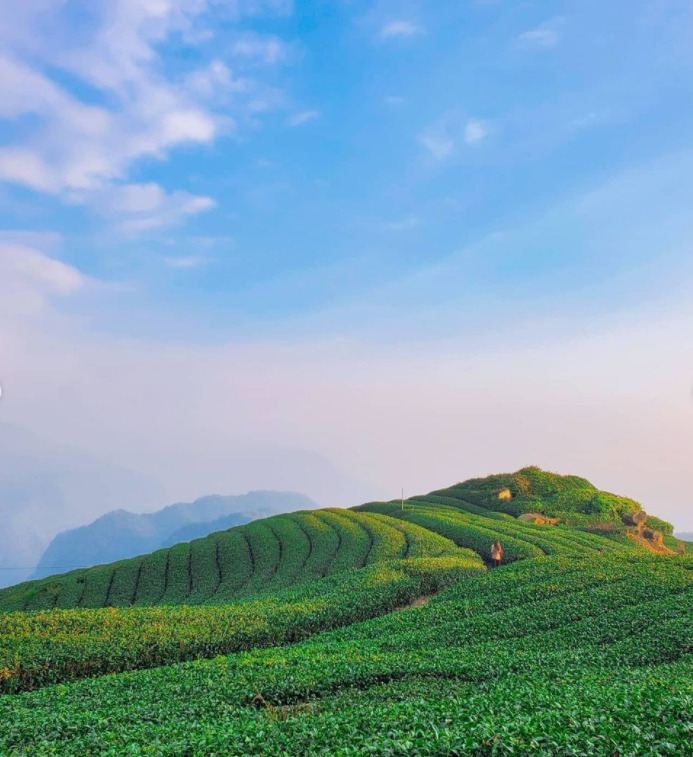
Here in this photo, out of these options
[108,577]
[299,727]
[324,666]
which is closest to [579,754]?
[299,727]

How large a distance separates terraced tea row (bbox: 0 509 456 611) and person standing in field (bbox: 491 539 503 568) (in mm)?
3406

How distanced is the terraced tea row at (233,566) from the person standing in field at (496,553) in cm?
341

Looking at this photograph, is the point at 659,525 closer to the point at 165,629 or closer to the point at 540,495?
the point at 540,495

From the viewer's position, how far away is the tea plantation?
10305 mm

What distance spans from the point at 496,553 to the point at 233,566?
→ 19298 mm

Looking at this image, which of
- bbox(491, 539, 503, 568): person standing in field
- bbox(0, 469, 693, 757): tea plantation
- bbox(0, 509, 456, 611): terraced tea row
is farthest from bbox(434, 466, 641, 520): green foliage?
bbox(491, 539, 503, 568): person standing in field

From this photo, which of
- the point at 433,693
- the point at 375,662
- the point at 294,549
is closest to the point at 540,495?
the point at 294,549

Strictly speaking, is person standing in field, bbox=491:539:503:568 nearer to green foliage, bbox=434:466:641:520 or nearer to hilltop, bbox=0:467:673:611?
hilltop, bbox=0:467:673:611

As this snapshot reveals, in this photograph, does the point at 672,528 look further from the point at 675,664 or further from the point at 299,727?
the point at 299,727

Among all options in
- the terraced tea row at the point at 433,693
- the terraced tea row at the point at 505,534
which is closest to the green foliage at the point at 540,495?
the terraced tea row at the point at 505,534

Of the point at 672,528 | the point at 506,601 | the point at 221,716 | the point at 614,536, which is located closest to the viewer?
the point at 221,716

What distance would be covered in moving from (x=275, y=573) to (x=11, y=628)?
2221 centimetres

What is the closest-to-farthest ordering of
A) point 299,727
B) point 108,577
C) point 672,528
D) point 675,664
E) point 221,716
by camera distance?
point 299,727 < point 221,716 < point 675,664 < point 108,577 < point 672,528

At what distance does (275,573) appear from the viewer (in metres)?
41.9
